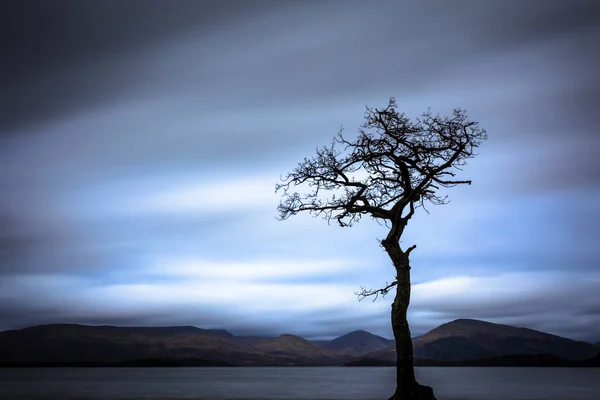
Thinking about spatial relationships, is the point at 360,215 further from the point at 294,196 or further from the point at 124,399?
the point at 124,399

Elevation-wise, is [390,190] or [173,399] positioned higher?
[390,190]

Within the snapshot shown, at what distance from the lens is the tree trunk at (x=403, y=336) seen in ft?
66.5

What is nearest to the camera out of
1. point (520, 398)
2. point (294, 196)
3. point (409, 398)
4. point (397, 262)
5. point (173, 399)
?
point (409, 398)

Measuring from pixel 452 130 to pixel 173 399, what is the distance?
37.3 m

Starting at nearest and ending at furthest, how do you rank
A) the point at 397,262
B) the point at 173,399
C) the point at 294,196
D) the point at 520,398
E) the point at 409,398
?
1. the point at 409,398
2. the point at 397,262
3. the point at 294,196
4. the point at 173,399
5. the point at 520,398

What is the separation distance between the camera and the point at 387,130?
21766mm

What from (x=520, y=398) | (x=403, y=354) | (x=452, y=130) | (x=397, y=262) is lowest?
(x=520, y=398)

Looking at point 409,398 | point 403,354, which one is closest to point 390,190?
point 403,354

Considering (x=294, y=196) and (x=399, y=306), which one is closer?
(x=399, y=306)

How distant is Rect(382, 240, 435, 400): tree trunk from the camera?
66.5ft

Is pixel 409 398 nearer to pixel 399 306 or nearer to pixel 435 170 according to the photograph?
pixel 399 306

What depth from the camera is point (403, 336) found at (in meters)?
20.9

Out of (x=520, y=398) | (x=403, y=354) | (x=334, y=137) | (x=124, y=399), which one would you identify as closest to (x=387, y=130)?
(x=334, y=137)

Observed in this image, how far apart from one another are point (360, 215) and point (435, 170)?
3.18 meters
